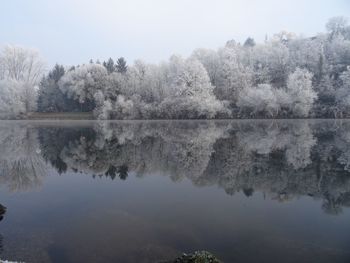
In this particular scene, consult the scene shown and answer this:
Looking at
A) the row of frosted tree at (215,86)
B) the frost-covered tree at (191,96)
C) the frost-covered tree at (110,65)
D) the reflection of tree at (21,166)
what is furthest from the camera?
the frost-covered tree at (110,65)

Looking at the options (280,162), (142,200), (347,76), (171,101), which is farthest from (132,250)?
(347,76)

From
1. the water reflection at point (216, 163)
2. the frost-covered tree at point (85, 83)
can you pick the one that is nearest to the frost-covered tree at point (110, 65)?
the frost-covered tree at point (85, 83)

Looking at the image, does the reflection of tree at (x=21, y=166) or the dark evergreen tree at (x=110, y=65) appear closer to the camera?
the reflection of tree at (x=21, y=166)

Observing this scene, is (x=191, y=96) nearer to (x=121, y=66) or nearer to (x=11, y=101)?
(x=121, y=66)

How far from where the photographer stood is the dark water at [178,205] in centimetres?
1091

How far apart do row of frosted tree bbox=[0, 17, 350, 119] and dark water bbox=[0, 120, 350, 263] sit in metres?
46.1

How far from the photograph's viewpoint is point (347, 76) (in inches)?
3034

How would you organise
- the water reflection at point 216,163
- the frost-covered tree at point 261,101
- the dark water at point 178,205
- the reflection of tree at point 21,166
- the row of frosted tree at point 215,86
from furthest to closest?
the row of frosted tree at point 215,86 → the frost-covered tree at point 261,101 → the reflection of tree at point 21,166 → the water reflection at point 216,163 → the dark water at point 178,205

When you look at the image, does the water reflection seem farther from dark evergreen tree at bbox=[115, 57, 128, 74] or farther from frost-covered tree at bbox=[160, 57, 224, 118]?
dark evergreen tree at bbox=[115, 57, 128, 74]

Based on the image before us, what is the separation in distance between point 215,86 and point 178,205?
67504mm

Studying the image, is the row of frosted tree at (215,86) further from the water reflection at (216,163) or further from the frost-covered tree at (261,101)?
the water reflection at (216,163)

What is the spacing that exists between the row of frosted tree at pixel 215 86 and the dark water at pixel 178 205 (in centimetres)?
4608

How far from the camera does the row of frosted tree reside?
248 feet

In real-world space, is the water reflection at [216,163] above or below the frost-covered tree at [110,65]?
below
